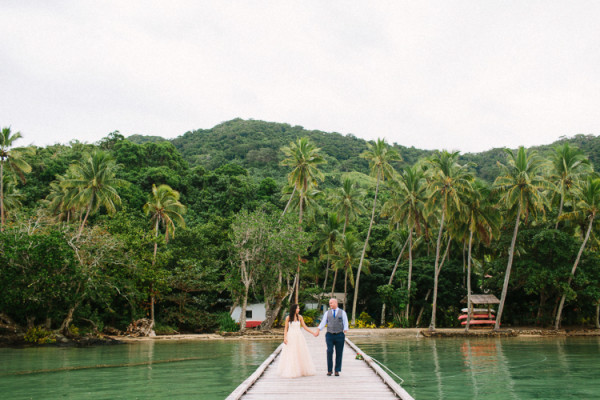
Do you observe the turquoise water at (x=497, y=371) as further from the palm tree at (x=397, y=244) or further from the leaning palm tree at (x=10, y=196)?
the leaning palm tree at (x=10, y=196)

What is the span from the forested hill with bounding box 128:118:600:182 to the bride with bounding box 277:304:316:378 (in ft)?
182

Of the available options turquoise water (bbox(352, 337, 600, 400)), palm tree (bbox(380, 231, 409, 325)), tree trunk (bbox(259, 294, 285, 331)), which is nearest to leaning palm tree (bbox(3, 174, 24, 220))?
tree trunk (bbox(259, 294, 285, 331))

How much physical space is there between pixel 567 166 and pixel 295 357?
30.4 metres

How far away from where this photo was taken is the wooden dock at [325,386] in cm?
752

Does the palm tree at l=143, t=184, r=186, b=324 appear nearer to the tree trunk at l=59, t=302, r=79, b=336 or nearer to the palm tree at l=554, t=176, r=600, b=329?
the tree trunk at l=59, t=302, r=79, b=336

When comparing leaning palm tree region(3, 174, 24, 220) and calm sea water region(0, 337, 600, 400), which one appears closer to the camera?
calm sea water region(0, 337, 600, 400)

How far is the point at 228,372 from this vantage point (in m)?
14.5

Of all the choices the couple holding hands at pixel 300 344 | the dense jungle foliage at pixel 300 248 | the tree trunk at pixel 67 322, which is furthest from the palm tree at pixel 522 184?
the tree trunk at pixel 67 322

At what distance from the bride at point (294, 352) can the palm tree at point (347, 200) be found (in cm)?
3246

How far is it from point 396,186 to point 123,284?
73.0ft

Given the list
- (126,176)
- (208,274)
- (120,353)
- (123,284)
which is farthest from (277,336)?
(126,176)

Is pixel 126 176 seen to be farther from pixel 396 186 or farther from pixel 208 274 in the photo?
pixel 396 186

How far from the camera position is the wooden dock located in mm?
7523

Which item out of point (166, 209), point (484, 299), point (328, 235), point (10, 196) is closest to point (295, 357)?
point (484, 299)
